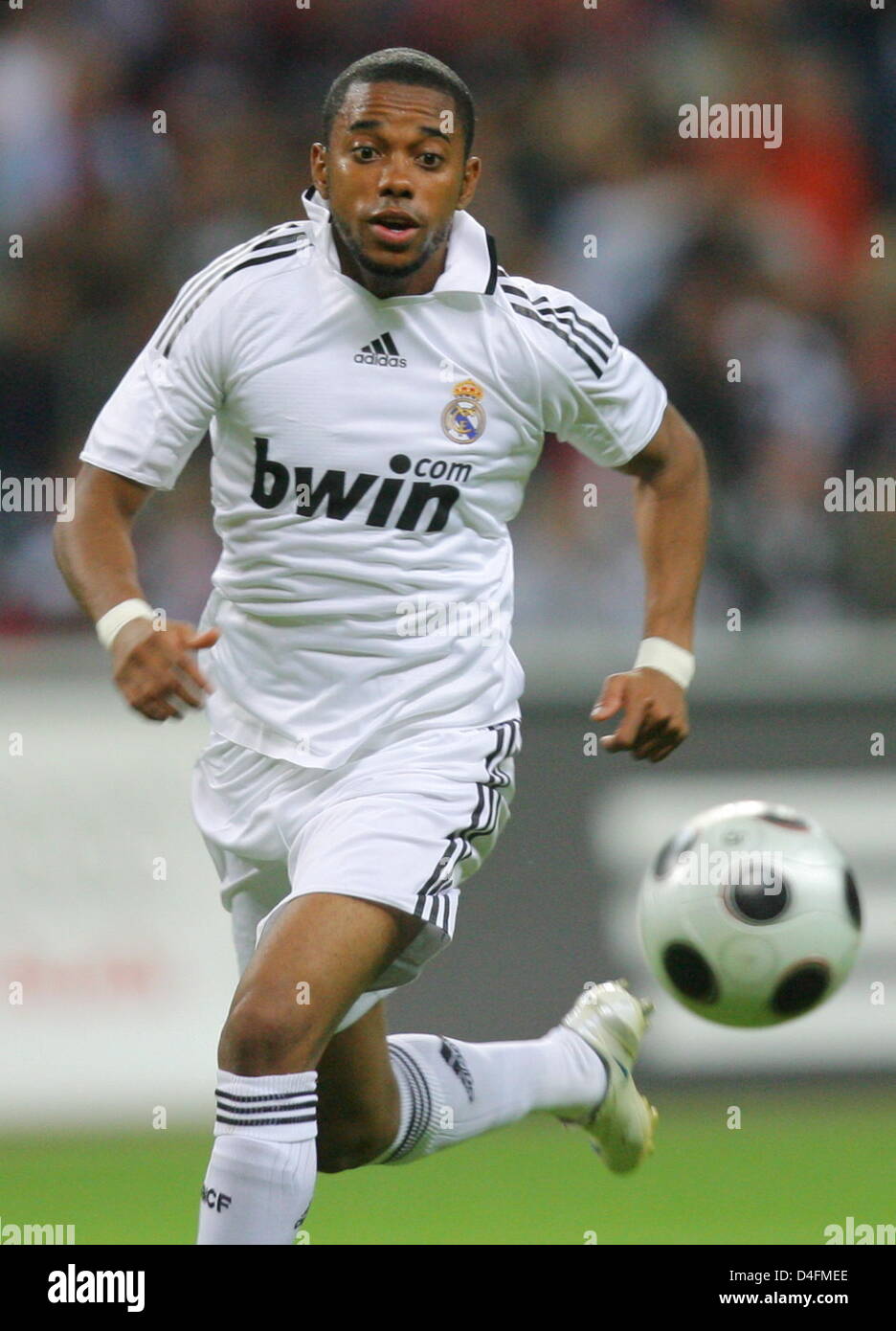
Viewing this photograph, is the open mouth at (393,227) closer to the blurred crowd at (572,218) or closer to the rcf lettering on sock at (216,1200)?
the rcf lettering on sock at (216,1200)

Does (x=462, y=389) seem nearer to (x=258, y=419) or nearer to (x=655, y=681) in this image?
(x=258, y=419)

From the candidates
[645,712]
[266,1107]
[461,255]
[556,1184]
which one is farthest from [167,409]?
[556,1184]

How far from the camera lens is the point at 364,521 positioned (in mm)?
4180

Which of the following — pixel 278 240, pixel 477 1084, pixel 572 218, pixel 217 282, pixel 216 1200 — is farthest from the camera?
pixel 572 218

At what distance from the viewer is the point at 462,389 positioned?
13.9 ft

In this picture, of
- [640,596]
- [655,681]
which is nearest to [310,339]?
[655,681]

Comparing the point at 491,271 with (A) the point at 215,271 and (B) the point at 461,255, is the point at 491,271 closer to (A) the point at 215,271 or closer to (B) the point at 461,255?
(B) the point at 461,255

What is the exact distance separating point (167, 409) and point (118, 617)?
1.50ft

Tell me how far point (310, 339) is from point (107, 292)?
13.9 feet

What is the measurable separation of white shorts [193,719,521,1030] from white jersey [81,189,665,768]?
0.05 metres

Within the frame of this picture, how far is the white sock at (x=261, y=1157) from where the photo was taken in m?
3.76

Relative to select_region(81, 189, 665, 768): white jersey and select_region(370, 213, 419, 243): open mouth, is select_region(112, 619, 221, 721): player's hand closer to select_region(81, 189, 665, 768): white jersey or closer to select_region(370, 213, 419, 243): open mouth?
select_region(81, 189, 665, 768): white jersey

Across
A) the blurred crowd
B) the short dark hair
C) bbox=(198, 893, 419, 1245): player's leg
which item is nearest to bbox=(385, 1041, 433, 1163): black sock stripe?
bbox=(198, 893, 419, 1245): player's leg

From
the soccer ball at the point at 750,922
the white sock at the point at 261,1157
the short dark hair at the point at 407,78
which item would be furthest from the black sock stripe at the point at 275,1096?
the short dark hair at the point at 407,78
